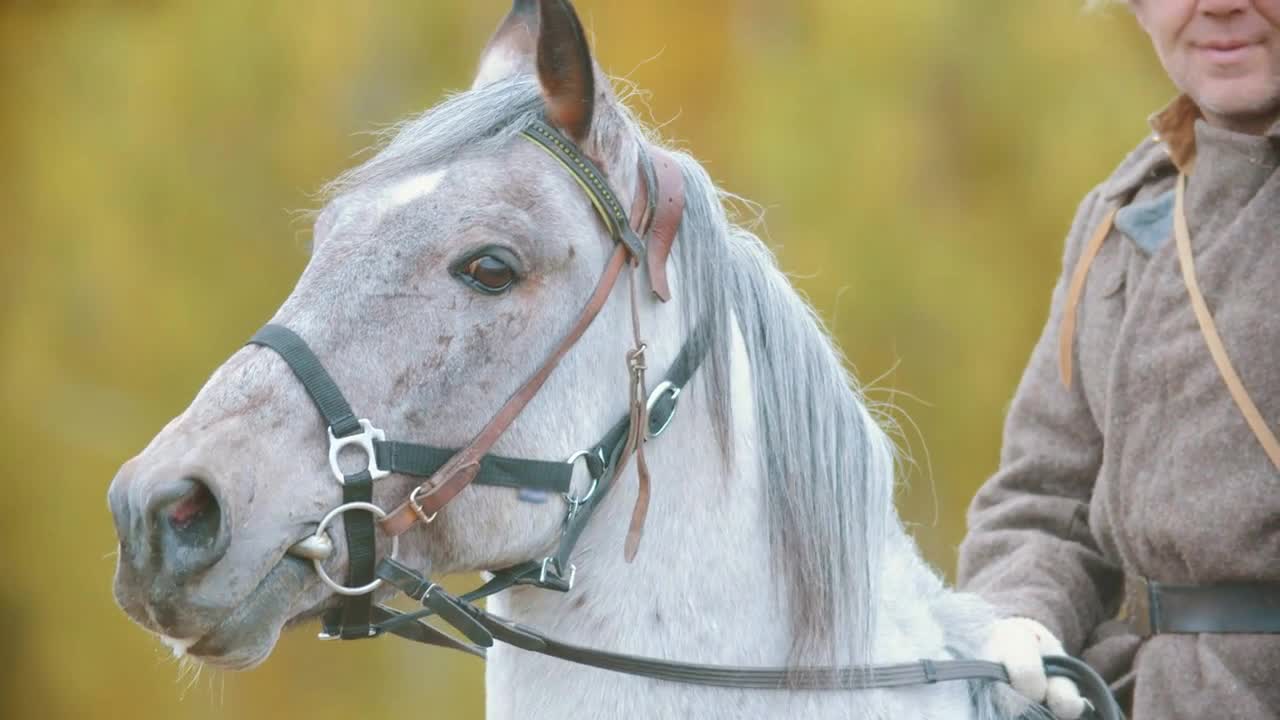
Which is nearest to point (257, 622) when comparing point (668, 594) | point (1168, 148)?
point (668, 594)

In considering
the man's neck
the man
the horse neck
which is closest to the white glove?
the man

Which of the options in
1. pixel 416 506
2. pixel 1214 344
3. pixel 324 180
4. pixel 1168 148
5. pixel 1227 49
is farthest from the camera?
pixel 324 180

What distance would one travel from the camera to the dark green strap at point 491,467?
1858 mm

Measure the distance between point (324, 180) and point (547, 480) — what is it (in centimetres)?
412

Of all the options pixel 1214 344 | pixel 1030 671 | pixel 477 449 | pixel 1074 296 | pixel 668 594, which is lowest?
pixel 1030 671

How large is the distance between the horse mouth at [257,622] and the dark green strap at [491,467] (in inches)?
7.1

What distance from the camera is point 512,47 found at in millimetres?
2342

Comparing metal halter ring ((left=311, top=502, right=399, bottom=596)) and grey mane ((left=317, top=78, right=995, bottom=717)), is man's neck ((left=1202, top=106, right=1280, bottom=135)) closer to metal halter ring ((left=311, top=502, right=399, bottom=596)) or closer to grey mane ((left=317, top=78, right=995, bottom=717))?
grey mane ((left=317, top=78, right=995, bottom=717))

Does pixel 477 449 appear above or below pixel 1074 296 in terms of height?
below

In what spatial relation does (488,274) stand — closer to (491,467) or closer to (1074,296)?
(491,467)

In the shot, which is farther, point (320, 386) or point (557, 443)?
point (557, 443)

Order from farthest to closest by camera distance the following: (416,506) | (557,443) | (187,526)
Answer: (557,443), (416,506), (187,526)

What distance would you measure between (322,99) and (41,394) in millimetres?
1729

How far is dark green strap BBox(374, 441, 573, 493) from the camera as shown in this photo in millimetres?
1858
